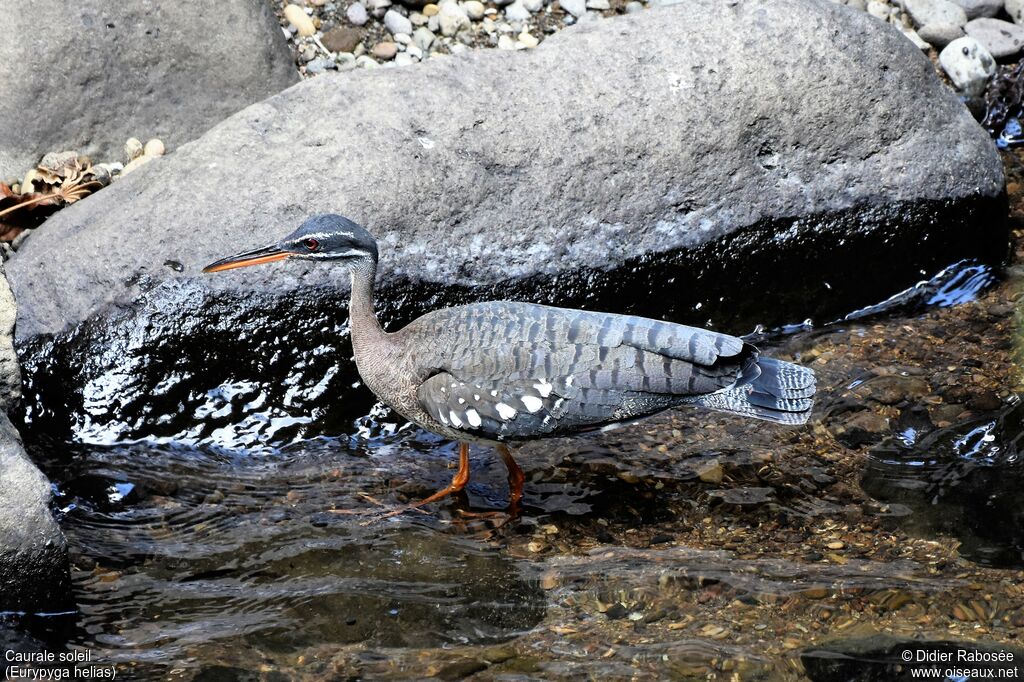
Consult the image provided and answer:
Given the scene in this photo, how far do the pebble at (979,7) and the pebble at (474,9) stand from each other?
3826mm

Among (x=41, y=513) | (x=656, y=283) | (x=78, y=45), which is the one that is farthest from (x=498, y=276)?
(x=78, y=45)

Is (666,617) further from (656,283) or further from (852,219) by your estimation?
(852,219)

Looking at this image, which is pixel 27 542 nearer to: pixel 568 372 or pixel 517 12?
Answer: pixel 568 372

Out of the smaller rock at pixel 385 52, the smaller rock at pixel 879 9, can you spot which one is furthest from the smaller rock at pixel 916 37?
the smaller rock at pixel 385 52

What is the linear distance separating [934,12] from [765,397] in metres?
5.04

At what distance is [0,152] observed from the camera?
652cm

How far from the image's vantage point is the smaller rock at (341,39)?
26.0ft

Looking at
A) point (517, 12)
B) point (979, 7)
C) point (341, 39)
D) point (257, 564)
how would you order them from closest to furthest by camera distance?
point (257, 564) → point (341, 39) → point (517, 12) → point (979, 7)

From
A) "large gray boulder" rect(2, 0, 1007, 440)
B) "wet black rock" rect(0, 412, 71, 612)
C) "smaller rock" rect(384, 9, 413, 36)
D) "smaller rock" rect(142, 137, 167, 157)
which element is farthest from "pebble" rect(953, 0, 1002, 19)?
"wet black rock" rect(0, 412, 71, 612)

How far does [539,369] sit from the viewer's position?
195 inches

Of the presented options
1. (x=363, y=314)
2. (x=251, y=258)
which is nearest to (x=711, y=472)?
(x=363, y=314)

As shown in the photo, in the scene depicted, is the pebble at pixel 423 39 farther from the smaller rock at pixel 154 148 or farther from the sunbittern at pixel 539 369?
the sunbittern at pixel 539 369

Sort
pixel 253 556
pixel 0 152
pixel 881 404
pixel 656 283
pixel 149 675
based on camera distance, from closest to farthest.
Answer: pixel 149 675 → pixel 253 556 → pixel 881 404 → pixel 656 283 → pixel 0 152

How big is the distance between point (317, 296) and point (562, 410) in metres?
1.54
